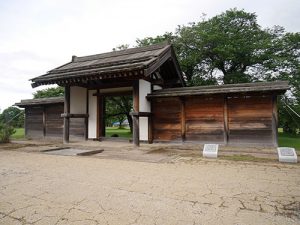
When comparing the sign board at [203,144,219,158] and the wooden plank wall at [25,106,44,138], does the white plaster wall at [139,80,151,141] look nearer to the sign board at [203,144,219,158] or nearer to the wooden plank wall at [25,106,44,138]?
the sign board at [203,144,219,158]

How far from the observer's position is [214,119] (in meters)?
9.04

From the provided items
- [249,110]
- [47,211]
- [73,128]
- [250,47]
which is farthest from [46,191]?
[250,47]

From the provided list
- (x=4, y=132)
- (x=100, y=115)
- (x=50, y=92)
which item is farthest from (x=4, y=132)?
(x=50, y=92)

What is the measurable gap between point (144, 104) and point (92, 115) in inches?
121

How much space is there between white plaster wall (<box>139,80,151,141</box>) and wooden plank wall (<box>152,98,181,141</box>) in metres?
0.35

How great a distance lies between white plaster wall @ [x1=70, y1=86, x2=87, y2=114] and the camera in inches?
431

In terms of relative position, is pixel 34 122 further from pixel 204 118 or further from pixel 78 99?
pixel 204 118

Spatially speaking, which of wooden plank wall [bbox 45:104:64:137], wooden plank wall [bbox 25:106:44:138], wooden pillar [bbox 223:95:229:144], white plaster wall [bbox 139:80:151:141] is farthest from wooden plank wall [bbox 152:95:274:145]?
wooden plank wall [bbox 25:106:44:138]

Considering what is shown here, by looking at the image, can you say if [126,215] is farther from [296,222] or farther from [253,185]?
[253,185]

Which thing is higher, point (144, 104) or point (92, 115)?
point (144, 104)

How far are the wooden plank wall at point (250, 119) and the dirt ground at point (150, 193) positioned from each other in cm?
308

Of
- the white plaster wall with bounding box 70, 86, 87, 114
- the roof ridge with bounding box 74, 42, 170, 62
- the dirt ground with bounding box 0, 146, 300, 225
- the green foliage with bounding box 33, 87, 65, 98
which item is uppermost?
the green foliage with bounding box 33, 87, 65, 98

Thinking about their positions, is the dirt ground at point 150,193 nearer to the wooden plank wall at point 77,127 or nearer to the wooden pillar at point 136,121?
the wooden pillar at point 136,121

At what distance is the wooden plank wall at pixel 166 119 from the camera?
32.1ft
